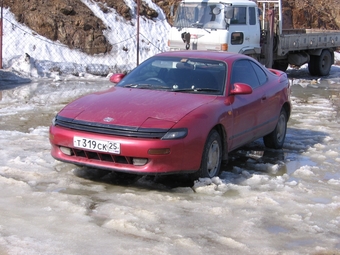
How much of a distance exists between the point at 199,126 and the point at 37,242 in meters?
2.20

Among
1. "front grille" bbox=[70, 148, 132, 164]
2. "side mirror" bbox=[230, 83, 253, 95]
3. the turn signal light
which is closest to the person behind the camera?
the turn signal light

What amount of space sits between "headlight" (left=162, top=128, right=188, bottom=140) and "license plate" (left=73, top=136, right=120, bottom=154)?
47 cm

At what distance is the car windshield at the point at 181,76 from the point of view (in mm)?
6879

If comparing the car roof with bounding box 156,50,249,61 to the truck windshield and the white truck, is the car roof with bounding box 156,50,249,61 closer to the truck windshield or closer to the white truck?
the white truck

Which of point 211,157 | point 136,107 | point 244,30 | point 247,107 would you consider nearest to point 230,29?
point 244,30

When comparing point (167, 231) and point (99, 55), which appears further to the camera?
point (99, 55)

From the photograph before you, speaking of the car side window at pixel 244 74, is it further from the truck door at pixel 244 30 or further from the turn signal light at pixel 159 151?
the truck door at pixel 244 30

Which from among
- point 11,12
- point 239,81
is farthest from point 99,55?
point 239,81

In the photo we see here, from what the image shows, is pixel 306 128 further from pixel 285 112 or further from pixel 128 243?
pixel 128 243

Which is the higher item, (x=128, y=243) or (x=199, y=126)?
(x=199, y=126)

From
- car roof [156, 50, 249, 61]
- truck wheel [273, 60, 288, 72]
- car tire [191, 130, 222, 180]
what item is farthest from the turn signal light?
truck wheel [273, 60, 288, 72]

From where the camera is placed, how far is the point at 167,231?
15.9ft

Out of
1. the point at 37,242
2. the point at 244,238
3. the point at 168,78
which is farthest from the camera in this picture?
the point at 168,78

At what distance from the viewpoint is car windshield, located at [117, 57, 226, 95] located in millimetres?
6879
